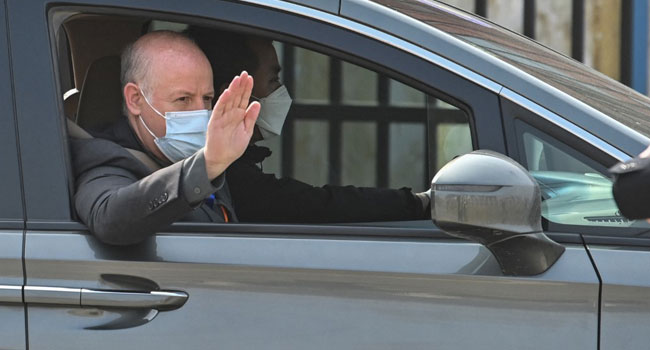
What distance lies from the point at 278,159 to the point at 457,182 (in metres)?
0.62

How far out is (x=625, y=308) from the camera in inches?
85.9

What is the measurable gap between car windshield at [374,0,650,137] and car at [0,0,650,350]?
0.9 inches

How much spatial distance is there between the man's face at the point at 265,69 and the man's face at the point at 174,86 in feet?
0.40

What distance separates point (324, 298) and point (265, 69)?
0.68 metres

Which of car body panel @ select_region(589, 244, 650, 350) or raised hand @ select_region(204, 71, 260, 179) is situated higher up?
raised hand @ select_region(204, 71, 260, 179)

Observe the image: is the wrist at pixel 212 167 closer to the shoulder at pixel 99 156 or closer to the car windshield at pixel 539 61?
the shoulder at pixel 99 156

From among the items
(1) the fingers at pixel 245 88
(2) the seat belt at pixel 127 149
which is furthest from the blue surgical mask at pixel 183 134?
(1) the fingers at pixel 245 88

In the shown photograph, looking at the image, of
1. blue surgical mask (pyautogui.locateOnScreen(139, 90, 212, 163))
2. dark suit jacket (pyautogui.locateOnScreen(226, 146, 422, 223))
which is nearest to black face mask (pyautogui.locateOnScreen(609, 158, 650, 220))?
dark suit jacket (pyautogui.locateOnScreen(226, 146, 422, 223))

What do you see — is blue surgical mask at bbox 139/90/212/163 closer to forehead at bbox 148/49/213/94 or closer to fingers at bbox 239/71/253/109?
forehead at bbox 148/49/213/94

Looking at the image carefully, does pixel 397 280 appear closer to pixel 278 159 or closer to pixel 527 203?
pixel 527 203

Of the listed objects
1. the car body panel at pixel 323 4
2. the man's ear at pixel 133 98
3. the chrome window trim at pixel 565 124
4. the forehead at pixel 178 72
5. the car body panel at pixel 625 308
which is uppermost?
the car body panel at pixel 323 4

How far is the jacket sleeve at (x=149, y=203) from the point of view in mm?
2232

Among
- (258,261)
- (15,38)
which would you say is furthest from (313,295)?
(15,38)

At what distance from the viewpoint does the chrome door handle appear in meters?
2.22
